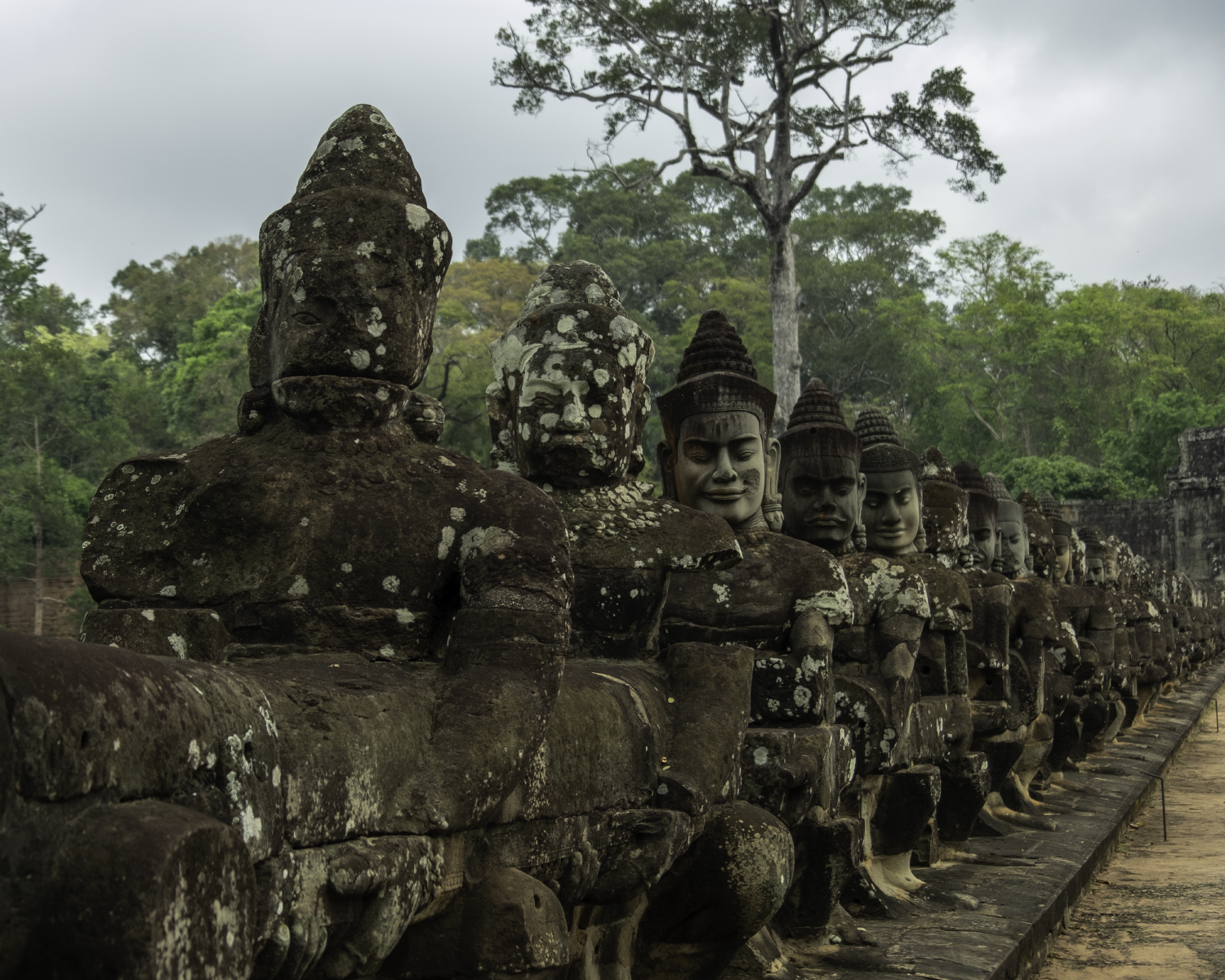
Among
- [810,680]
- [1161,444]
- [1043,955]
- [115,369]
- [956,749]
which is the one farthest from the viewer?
[1161,444]

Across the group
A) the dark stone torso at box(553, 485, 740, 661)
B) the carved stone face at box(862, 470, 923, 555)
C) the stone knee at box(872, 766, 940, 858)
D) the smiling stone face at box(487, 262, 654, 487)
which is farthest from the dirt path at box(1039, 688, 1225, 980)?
the smiling stone face at box(487, 262, 654, 487)

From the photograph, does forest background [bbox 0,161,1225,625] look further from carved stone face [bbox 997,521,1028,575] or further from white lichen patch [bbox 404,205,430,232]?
white lichen patch [bbox 404,205,430,232]

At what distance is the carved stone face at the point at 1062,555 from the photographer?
12328 millimetres

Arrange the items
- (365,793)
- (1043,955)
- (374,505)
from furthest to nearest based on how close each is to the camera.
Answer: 1. (1043,955)
2. (374,505)
3. (365,793)

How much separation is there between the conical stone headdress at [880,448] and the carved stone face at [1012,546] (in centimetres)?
347

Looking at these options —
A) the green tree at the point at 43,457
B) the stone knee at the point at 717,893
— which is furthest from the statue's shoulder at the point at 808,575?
the green tree at the point at 43,457

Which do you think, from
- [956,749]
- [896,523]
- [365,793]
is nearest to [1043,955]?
[956,749]

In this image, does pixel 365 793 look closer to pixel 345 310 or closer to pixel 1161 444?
pixel 345 310

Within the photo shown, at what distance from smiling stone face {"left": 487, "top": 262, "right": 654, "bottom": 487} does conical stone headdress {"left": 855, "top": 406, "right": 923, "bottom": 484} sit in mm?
2739

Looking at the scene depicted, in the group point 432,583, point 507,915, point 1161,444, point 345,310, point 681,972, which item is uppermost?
point 1161,444

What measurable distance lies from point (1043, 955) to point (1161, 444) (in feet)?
121

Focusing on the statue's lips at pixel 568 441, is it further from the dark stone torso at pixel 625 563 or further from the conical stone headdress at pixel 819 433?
the conical stone headdress at pixel 819 433

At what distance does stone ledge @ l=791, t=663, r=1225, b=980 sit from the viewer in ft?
14.9

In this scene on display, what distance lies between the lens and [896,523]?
673 centimetres
